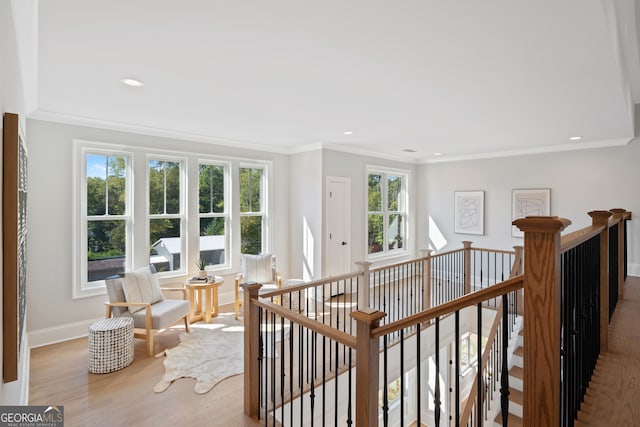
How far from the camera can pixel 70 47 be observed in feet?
A: 7.55

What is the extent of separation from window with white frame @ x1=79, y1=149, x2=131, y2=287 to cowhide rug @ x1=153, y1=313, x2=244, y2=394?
1.41 m

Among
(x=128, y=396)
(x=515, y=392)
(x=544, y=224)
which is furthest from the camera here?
(x=515, y=392)

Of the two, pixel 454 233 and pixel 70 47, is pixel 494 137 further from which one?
pixel 70 47

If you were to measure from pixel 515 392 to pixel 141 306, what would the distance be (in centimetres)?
423

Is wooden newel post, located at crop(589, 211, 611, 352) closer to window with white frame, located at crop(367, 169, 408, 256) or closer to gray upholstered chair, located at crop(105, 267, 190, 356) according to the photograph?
gray upholstered chair, located at crop(105, 267, 190, 356)

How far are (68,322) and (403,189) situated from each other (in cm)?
660

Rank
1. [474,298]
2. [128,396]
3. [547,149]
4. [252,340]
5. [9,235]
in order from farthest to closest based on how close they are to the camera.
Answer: [547,149]
[128,396]
[252,340]
[9,235]
[474,298]

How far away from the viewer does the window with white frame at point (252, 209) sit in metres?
5.81

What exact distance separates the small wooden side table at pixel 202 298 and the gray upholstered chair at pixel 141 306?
54 cm

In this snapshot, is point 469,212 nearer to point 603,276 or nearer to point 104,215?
point 603,276

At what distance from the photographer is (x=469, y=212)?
7.07m

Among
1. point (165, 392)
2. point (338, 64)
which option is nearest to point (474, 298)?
point (338, 64)

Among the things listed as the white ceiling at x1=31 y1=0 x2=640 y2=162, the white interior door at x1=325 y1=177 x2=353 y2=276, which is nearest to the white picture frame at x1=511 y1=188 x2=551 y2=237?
the white ceiling at x1=31 y1=0 x2=640 y2=162

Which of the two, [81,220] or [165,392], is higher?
[81,220]
